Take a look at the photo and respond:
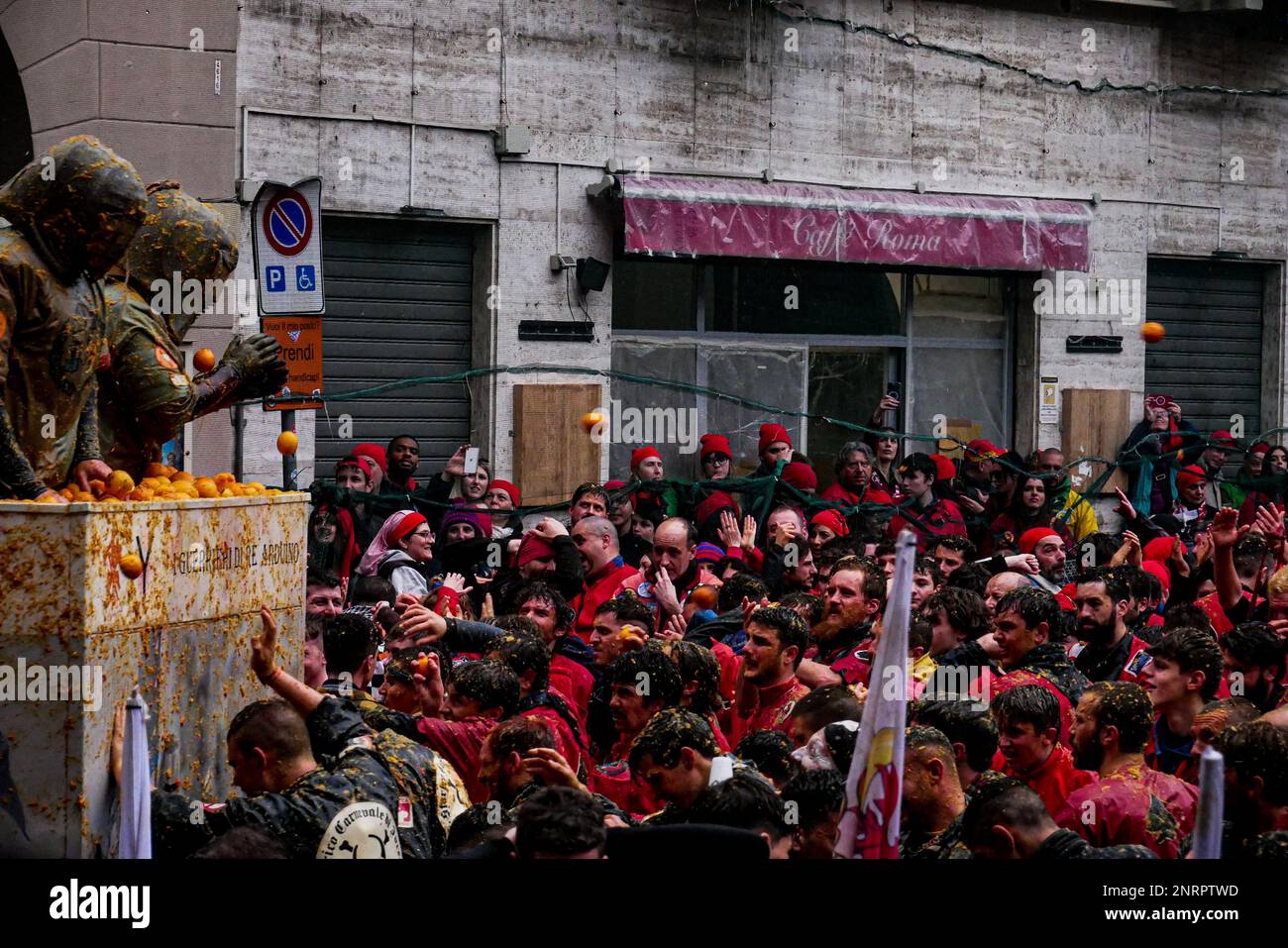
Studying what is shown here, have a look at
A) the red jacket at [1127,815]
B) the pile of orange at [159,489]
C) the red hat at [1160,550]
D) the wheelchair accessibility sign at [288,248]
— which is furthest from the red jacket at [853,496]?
the red jacket at [1127,815]

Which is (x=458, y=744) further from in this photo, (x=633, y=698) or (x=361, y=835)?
(x=361, y=835)

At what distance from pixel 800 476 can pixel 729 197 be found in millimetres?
3393

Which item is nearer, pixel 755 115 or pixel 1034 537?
pixel 1034 537

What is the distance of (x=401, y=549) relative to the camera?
10312mm

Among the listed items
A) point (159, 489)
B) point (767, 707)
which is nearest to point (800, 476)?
point (767, 707)

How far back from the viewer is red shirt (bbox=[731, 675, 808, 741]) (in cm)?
701

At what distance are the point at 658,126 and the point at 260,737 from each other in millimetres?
10823

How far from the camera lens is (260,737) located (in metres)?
4.98

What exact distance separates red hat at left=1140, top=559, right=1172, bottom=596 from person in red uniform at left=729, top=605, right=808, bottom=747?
371 centimetres

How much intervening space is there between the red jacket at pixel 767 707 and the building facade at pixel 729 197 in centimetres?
578

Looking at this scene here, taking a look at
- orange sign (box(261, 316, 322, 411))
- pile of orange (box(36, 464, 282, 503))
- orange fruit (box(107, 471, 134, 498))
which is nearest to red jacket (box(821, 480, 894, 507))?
orange sign (box(261, 316, 322, 411))

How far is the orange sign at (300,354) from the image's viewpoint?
9359mm

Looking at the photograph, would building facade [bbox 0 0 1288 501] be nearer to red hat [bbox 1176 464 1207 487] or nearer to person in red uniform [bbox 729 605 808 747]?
red hat [bbox 1176 464 1207 487]
